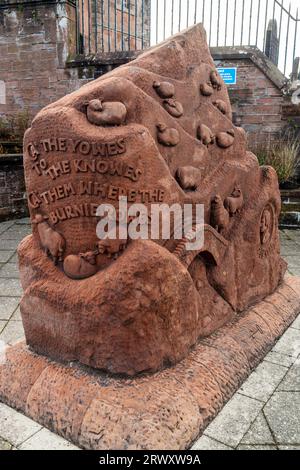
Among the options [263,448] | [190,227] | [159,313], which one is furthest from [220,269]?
[263,448]

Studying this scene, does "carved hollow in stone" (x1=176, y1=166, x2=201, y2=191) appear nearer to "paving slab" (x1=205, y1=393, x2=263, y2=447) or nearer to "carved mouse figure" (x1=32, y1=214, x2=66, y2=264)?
"carved mouse figure" (x1=32, y1=214, x2=66, y2=264)

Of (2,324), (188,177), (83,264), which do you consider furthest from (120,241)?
(2,324)

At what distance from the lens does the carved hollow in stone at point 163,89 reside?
2.52 m

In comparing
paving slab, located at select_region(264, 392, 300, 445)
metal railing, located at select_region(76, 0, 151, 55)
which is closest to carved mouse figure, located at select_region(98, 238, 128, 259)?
paving slab, located at select_region(264, 392, 300, 445)

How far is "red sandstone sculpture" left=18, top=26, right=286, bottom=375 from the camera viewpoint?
2160 mm

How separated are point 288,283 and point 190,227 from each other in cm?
145

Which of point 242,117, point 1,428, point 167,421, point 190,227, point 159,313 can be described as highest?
point 242,117

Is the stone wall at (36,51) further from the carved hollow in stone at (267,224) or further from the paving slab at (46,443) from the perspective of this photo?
the paving slab at (46,443)

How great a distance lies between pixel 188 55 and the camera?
2.86m

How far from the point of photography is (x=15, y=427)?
215 cm

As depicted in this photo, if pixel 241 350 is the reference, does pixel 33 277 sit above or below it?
above

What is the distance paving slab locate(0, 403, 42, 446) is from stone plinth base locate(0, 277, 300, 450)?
36mm
